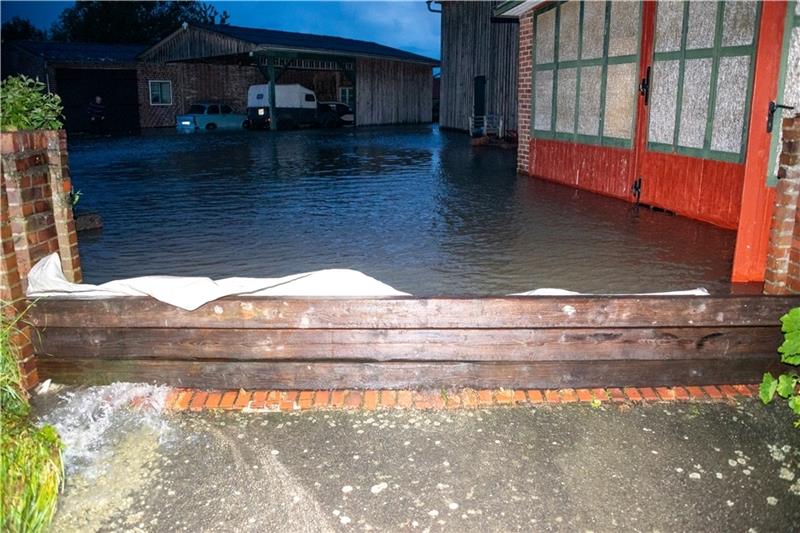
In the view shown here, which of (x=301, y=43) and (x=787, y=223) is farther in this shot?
(x=301, y=43)

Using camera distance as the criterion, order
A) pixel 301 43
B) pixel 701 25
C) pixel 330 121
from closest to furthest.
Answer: pixel 701 25 → pixel 301 43 → pixel 330 121

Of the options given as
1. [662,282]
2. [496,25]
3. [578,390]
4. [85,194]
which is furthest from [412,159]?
[578,390]

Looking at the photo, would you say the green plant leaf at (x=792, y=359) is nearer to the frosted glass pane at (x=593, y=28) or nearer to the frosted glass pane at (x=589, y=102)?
the frosted glass pane at (x=589, y=102)

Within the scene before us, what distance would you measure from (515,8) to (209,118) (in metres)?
22.1

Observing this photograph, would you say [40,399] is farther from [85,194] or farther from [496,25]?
[496,25]

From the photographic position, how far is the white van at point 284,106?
29734 mm

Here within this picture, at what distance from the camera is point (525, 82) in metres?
12.0

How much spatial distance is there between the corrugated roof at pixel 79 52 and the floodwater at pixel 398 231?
19.7m

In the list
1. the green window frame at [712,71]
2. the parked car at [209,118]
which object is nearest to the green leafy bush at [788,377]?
the green window frame at [712,71]

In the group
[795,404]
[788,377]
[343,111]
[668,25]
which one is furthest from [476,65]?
[795,404]

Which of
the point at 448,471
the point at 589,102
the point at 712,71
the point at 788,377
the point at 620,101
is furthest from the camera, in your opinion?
the point at 589,102

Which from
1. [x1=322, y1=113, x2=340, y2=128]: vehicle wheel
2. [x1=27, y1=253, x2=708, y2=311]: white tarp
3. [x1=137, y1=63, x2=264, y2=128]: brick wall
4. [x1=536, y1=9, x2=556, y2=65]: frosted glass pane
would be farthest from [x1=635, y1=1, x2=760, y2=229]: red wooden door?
[x1=137, y1=63, x2=264, y2=128]: brick wall

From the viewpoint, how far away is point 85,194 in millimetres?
10539

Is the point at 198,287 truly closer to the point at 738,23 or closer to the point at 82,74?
the point at 738,23
